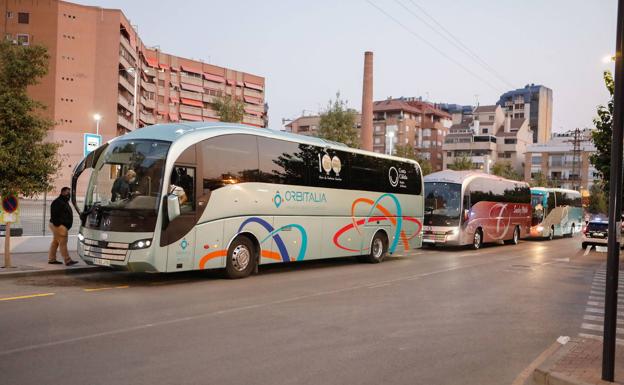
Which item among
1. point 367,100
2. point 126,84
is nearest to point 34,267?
point 367,100

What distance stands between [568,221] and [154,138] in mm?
Answer: 40654

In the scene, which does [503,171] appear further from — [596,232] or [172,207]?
[172,207]

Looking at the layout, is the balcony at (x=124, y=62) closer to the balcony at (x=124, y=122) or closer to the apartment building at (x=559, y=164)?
the balcony at (x=124, y=122)

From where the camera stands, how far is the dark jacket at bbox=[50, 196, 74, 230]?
48.6 ft

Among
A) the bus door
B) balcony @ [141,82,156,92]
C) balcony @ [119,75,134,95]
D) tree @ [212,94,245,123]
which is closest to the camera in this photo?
the bus door

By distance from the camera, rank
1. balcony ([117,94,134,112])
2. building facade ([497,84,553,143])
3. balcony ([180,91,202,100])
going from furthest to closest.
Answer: building facade ([497,84,553,143]) < balcony ([180,91,202,100]) < balcony ([117,94,134,112])

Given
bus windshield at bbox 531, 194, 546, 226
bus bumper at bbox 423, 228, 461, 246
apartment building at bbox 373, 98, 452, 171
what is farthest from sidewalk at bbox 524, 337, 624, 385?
apartment building at bbox 373, 98, 452, 171

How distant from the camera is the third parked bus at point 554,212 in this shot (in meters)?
39.4

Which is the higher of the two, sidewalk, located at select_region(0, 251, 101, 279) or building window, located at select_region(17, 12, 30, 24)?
building window, located at select_region(17, 12, 30, 24)

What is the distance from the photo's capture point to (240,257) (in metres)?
14.4

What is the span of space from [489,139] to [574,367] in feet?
388

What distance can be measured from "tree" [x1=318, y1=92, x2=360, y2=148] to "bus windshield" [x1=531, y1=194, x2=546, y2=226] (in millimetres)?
19986

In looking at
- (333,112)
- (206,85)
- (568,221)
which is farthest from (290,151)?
(206,85)

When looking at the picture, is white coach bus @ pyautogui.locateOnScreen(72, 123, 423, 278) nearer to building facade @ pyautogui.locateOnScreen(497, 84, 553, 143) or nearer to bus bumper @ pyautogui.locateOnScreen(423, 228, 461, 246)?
bus bumper @ pyautogui.locateOnScreen(423, 228, 461, 246)
